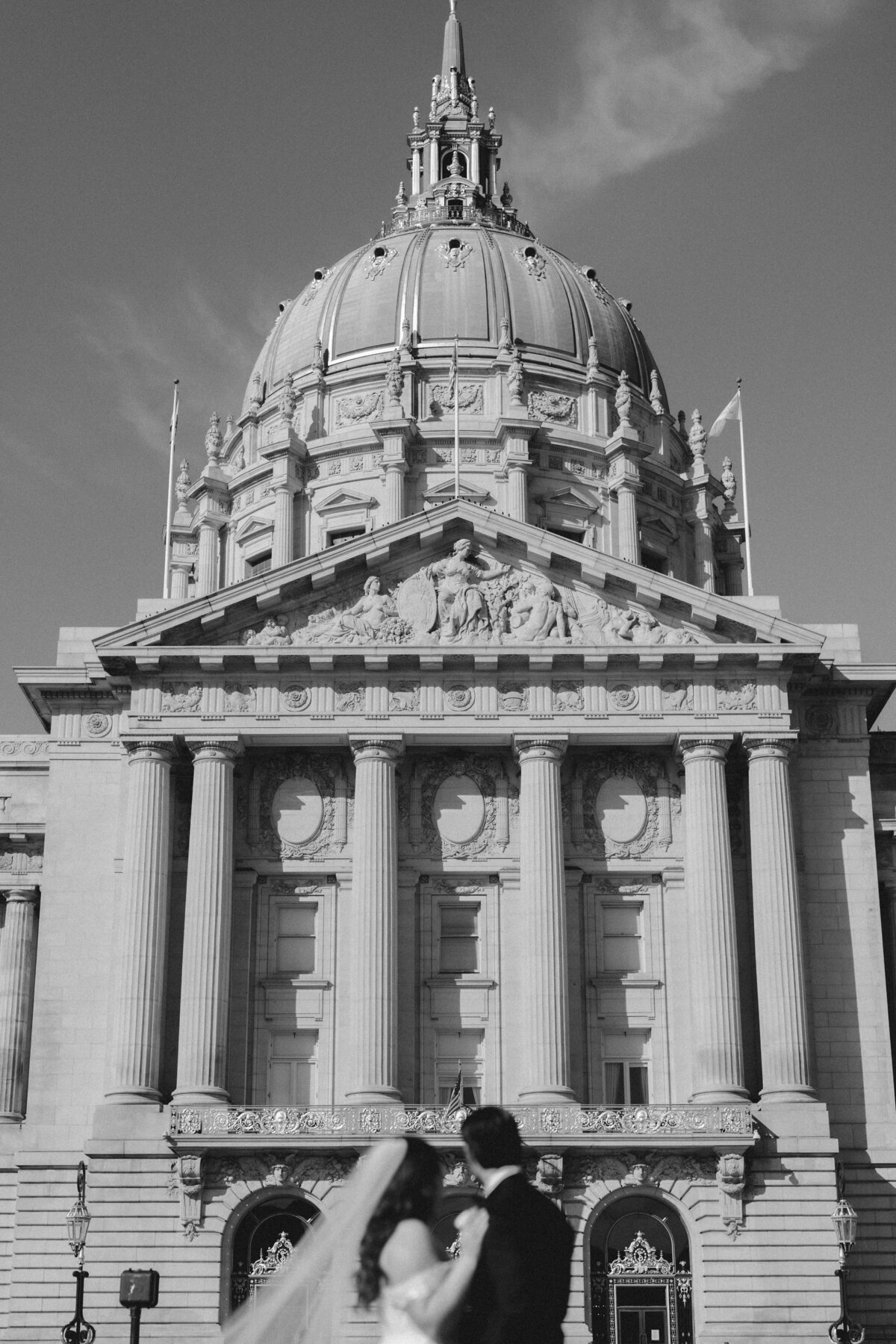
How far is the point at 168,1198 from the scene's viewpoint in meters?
43.4

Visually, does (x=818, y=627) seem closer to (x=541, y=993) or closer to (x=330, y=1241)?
(x=541, y=993)

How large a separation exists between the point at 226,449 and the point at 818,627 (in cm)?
3488

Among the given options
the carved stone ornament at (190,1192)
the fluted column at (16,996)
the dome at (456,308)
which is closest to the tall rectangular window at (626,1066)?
the carved stone ornament at (190,1192)

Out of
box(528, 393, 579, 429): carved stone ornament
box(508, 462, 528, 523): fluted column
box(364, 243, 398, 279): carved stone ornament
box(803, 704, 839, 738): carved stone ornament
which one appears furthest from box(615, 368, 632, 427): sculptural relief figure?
box(803, 704, 839, 738): carved stone ornament

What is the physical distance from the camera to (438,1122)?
44031 mm

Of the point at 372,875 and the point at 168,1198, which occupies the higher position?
the point at 372,875

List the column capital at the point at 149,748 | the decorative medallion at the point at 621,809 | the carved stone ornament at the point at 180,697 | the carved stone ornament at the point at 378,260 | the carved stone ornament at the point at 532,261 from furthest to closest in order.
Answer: the carved stone ornament at the point at 378,260, the carved stone ornament at the point at 532,261, the decorative medallion at the point at 621,809, the carved stone ornament at the point at 180,697, the column capital at the point at 149,748

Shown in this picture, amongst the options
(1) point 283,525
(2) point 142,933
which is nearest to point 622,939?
(2) point 142,933

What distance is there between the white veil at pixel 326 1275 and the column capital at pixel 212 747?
37.5m

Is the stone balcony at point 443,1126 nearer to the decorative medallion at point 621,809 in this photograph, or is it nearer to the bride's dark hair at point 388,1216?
the decorative medallion at point 621,809

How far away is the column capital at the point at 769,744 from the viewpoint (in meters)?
47.6

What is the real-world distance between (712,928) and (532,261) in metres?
41.2

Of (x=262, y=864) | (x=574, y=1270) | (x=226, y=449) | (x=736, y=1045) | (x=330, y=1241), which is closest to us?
(x=330, y=1241)

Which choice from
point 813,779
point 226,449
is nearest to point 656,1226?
point 813,779
